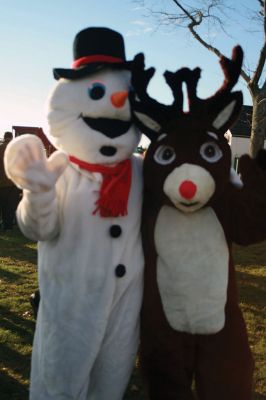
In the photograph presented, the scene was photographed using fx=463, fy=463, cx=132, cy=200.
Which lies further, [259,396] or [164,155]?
[259,396]

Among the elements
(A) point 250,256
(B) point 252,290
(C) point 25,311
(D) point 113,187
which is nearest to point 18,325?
(C) point 25,311

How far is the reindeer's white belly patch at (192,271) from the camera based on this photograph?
218 cm

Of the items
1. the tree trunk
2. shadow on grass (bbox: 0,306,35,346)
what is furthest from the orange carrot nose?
the tree trunk

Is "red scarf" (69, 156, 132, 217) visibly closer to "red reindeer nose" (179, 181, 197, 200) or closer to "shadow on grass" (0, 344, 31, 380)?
"red reindeer nose" (179, 181, 197, 200)

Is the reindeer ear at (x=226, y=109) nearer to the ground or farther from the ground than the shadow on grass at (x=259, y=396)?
farther from the ground

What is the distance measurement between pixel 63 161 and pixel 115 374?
1.05 meters

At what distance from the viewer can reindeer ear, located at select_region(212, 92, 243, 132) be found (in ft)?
7.15

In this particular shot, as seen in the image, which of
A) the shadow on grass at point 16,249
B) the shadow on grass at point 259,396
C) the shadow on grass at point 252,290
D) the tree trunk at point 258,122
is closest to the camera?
the shadow on grass at point 259,396

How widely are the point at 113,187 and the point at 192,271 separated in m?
0.54

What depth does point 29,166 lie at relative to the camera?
1.96 m

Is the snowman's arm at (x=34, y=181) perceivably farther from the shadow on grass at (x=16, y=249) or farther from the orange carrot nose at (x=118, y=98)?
the shadow on grass at (x=16, y=249)

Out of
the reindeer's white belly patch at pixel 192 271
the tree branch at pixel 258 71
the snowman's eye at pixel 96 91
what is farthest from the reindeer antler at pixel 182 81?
the tree branch at pixel 258 71

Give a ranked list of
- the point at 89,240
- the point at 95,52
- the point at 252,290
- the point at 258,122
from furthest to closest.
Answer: the point at 258,122
the point at 252,290
the point at 95,52
the point at 89,240

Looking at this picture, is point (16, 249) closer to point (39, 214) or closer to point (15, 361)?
point (15, 361)
